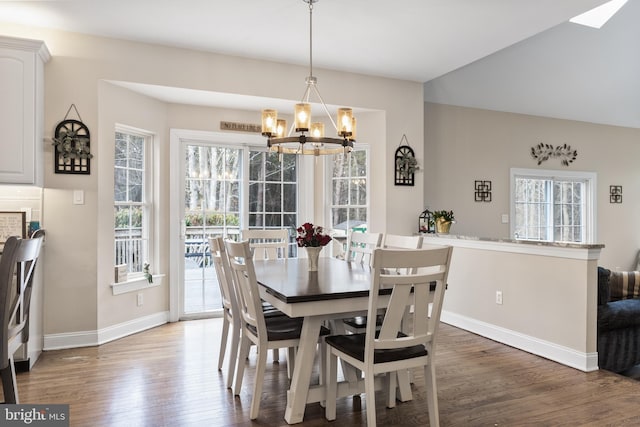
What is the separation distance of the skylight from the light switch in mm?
5704

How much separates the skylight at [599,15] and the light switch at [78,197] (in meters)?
5.70

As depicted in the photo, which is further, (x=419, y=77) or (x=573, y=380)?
(x=419, y=77)

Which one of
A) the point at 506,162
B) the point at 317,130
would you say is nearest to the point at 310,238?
the point at 317,130

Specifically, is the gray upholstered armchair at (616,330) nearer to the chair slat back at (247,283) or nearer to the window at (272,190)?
the chair slat back at (247,283)

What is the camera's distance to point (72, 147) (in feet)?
12.1

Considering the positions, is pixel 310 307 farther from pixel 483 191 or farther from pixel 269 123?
pixel 483 191

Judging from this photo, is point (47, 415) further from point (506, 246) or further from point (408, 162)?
point (408, 162)

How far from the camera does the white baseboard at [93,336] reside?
144 inches

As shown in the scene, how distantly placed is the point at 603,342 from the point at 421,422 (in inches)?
73.2

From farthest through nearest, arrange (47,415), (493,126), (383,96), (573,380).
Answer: (493,126) → (383,96) → (573,380) → (47,415)

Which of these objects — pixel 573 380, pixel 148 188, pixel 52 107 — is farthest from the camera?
pixel 148 188

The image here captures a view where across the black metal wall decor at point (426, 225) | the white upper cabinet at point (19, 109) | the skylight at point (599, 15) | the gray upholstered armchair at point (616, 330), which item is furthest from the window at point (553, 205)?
the white upper cabinet at point (19, 109)

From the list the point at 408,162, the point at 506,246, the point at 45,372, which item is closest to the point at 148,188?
the point at 45,372

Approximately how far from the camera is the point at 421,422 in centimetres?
240
